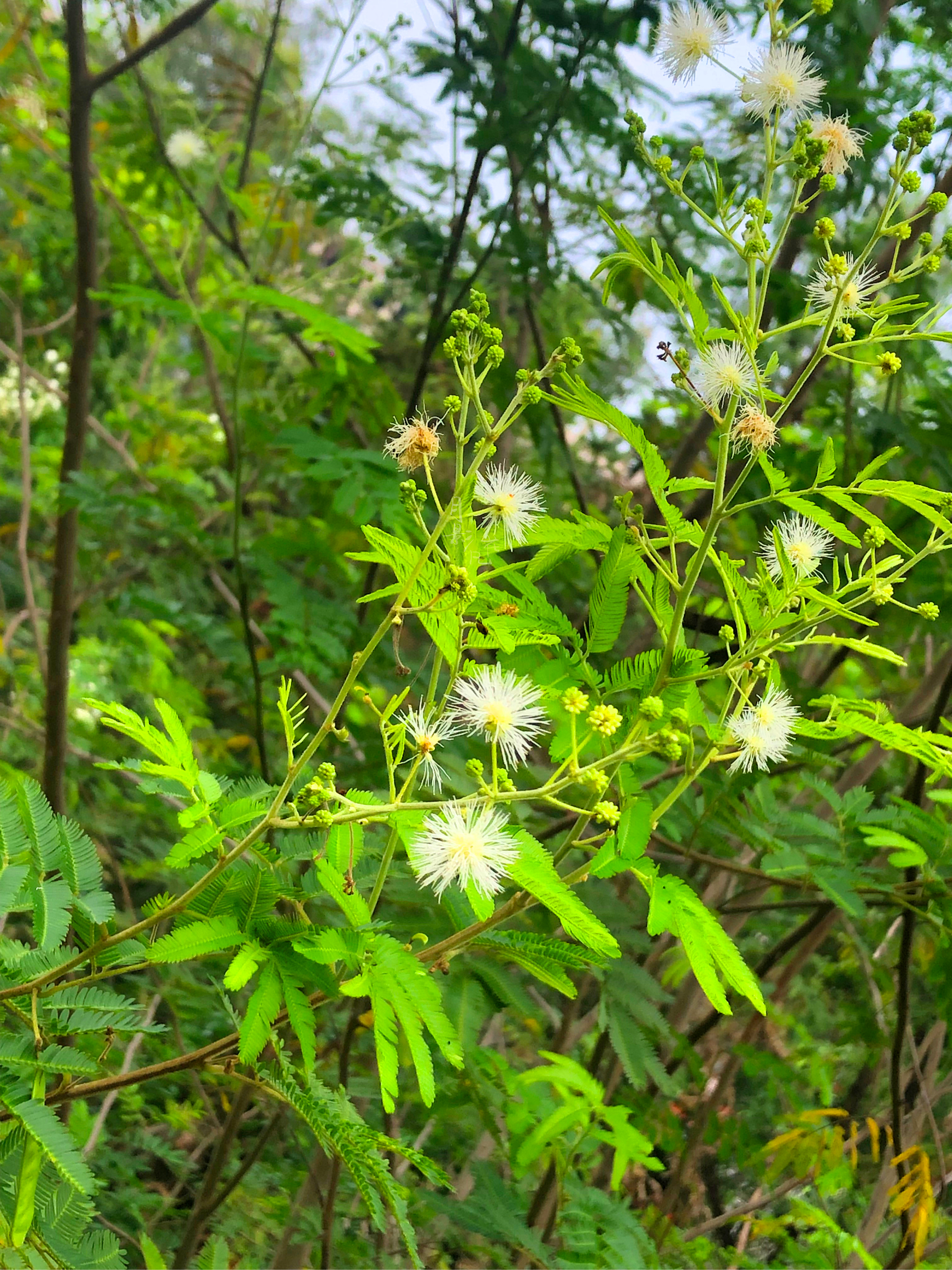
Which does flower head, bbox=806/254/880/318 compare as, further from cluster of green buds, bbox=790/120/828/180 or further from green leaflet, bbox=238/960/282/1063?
green leaflet, bbox=238/960/282/1063

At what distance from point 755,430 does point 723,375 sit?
0.17ft

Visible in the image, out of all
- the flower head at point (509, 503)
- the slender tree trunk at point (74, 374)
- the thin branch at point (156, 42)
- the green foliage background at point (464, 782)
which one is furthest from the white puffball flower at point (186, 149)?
the flower head at point (509, 503)

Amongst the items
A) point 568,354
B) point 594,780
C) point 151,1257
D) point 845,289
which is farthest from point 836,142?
point 151,1257

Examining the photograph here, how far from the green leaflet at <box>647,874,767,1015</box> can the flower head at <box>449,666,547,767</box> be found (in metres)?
0.13

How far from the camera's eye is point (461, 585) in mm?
558

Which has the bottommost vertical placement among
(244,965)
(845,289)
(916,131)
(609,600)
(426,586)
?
(244,965)

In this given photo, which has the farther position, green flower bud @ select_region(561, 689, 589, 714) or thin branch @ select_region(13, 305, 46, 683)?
thin branch @ select_region(13, 305, 46, 683)

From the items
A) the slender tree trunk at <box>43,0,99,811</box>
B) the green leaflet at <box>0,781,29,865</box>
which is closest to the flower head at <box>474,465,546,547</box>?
the green leaflet at <box>0,781,29,865</box>

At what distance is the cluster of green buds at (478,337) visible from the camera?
1.95 ft

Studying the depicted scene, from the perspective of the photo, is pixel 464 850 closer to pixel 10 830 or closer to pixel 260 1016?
pixel 260 1016

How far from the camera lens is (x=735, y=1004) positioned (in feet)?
6.53

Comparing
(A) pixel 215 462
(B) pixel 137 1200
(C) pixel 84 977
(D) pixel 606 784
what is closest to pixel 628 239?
(D) pixel 606 784

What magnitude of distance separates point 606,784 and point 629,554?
205mm

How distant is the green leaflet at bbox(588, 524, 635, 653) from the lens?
689 mm
